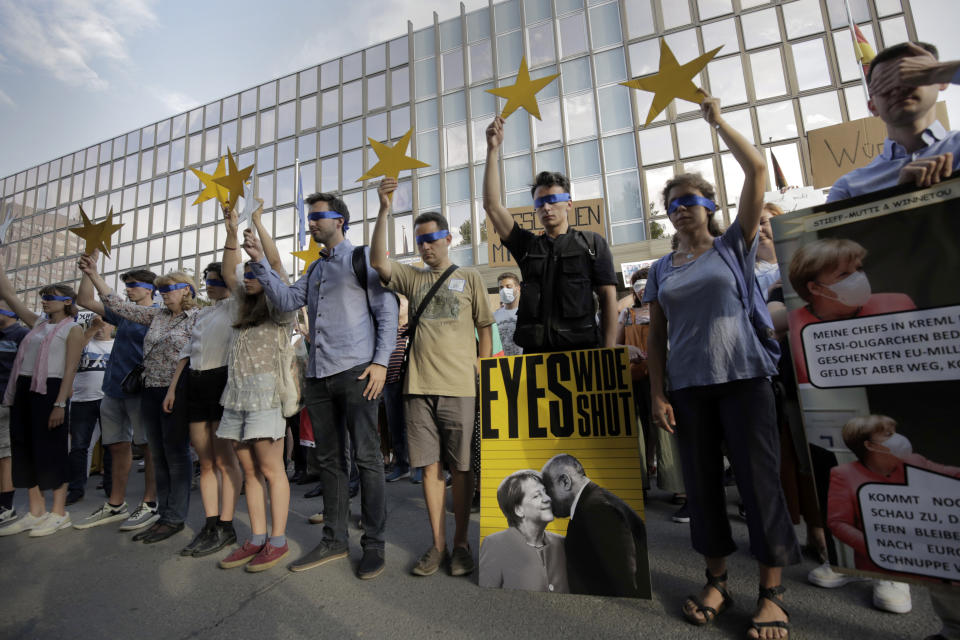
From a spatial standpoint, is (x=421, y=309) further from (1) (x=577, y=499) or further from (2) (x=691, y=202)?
(2) (x=691, y=202)

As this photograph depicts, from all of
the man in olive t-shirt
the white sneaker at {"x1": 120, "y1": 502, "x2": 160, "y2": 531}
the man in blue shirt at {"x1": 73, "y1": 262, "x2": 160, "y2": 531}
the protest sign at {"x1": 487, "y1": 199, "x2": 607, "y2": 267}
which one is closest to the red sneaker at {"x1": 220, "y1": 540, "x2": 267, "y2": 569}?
the man in olive t-shirt

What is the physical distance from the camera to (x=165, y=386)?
3.82 m

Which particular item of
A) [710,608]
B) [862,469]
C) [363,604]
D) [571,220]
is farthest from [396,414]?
[571,220]

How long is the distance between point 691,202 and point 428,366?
1628mm

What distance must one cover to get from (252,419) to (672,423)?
2.46 m

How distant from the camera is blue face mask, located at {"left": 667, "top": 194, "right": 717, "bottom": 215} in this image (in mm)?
2279

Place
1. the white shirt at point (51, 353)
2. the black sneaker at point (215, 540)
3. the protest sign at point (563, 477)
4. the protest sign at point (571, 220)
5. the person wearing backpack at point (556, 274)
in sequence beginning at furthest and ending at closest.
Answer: the protest sign at point (571, 220)
the white shirt at point (51, 353)
the black sneaker at point (215, 540)
the person wearing backpack at point (556, 274)
the protest sign at point (563, 477)

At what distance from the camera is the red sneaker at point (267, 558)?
290cm

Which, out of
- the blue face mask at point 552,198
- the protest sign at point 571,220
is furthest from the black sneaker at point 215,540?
the protest sign at point 571,220

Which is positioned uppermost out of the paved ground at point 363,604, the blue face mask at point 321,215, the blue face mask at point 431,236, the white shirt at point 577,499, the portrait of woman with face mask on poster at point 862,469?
the blue face mask at point 321,215

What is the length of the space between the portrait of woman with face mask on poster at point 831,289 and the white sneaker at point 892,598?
3.77 feet

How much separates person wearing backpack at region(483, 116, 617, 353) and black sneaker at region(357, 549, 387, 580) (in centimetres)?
147

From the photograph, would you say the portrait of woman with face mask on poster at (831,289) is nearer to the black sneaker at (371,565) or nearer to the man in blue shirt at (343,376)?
the man in blue shirt at (343,376)

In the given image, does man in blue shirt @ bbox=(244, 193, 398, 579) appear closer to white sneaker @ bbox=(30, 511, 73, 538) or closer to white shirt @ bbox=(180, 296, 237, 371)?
white shirt @ bbox=(180, 296, 237, 371)
